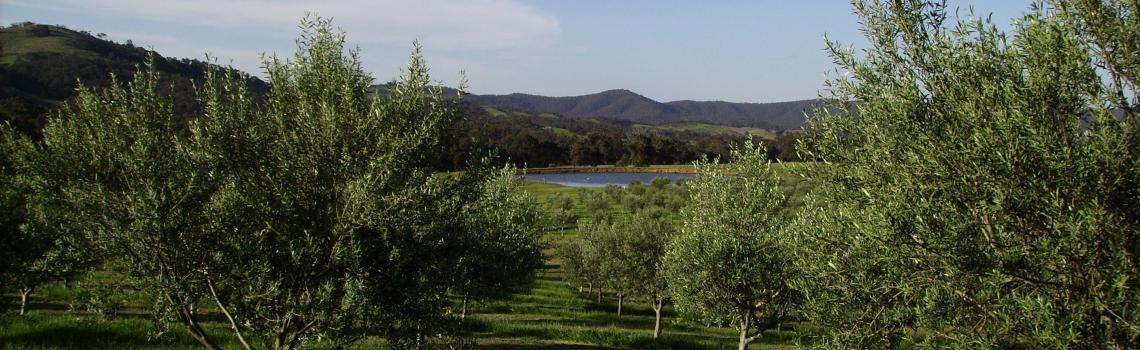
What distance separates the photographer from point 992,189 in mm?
9461

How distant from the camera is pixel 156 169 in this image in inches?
465

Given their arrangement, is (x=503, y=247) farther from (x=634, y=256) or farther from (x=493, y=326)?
(x=634, y=256)

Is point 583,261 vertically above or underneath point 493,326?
underneath

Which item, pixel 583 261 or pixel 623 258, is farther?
pixel 583 261

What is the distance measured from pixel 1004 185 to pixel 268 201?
1278 centimetres

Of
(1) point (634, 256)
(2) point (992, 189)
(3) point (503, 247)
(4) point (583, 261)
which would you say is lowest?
(4) point (583, 261)

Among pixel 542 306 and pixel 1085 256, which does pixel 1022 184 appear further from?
pixel 542 306

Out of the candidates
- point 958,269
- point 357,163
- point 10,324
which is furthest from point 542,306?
point 958,269

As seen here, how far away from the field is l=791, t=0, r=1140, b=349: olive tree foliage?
4644mm

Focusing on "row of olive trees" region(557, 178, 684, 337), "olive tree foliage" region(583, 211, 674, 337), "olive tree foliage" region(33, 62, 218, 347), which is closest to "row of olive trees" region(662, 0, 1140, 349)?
"olive tree foliage" region(33, 62, 218, 347)

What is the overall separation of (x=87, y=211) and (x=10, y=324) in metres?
12.4

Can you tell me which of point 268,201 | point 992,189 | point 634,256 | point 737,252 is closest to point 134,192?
point 268,201

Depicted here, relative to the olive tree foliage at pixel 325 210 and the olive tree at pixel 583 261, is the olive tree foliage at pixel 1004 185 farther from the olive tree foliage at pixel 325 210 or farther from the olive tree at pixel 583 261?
the olive tree at pixel 583 261

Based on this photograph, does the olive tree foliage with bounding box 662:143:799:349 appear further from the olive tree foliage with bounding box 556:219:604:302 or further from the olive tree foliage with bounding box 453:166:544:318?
the olive tree foliage with bounding box 556:219:604:302
